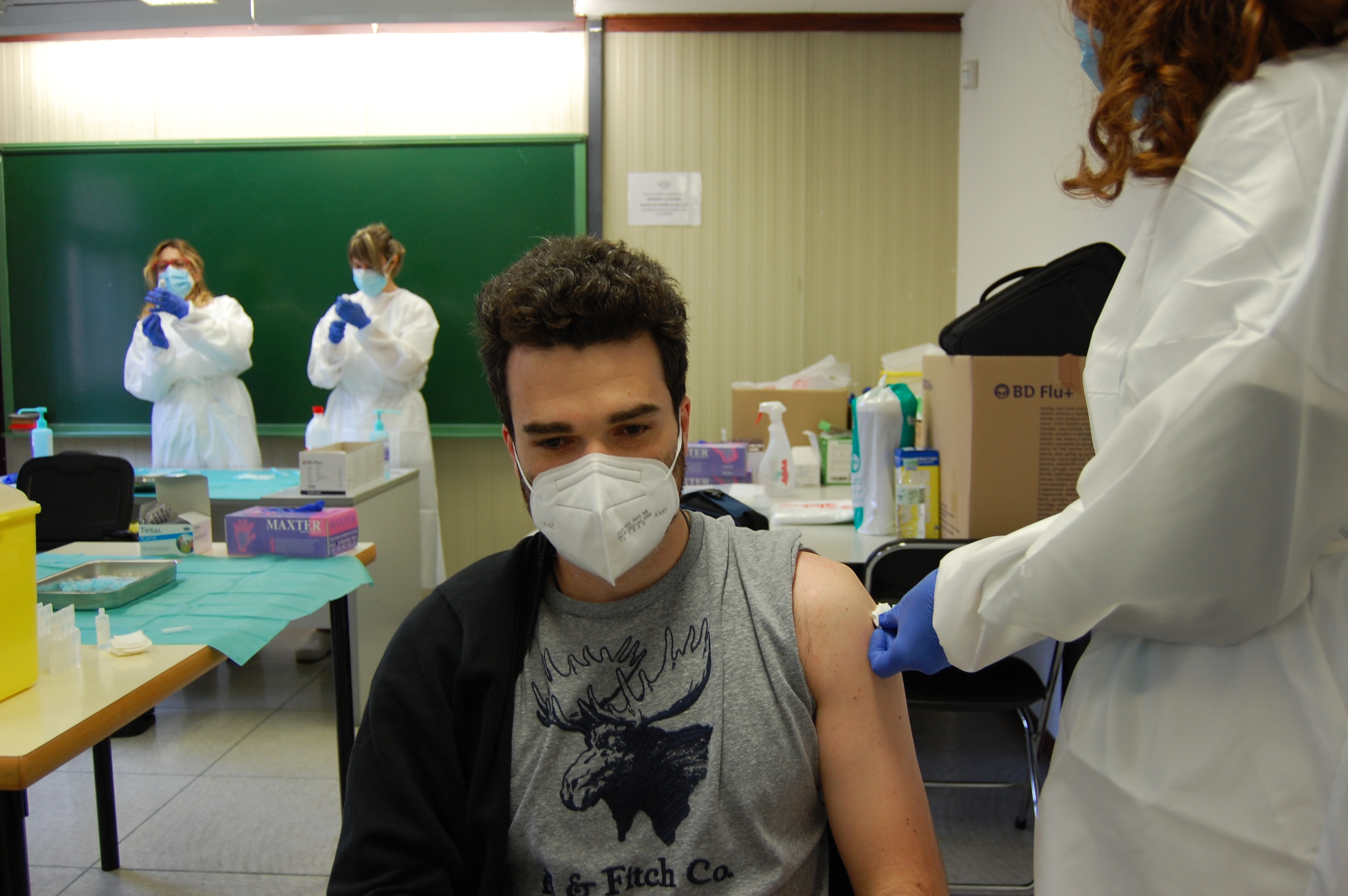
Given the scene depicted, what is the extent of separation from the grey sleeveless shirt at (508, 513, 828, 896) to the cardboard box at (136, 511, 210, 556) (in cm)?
145

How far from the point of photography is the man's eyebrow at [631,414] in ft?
3.21

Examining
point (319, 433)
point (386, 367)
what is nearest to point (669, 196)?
point (386, 367)

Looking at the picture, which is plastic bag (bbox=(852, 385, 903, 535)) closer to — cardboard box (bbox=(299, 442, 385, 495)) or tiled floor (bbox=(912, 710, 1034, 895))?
tiled floor (bbox=(912, 710, 1034, 895))

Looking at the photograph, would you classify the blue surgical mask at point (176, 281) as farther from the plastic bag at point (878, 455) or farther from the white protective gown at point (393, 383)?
the plastic bag at point (878, 455)

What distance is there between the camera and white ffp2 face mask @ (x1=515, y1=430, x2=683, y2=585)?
0.94m

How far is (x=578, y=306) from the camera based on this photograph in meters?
0.96

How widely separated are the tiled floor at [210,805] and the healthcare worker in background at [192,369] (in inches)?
49.1

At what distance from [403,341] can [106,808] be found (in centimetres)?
220

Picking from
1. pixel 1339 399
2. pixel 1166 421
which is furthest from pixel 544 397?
pixel 1339 399

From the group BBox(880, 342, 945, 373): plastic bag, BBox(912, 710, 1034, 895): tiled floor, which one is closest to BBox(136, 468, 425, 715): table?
BBox(912, 710, 1034, 895): tiled floor

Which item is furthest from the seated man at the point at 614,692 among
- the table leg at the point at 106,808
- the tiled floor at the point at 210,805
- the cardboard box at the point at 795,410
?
the cardboard box at the point at 795,410

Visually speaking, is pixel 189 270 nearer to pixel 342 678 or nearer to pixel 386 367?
pixel 386 367

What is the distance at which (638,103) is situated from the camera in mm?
4137

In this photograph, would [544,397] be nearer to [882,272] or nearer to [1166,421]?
[1166,421]
